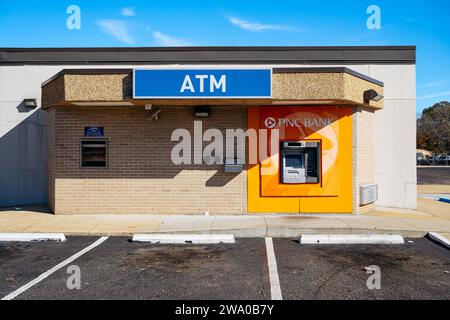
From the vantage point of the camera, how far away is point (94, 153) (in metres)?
9.59

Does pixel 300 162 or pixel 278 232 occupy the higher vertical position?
pixel 300 162

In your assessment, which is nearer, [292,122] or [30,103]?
[292,122]

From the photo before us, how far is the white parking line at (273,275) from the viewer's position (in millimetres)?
4469

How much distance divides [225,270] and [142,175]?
4.81 meters

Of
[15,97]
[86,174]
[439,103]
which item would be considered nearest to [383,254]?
[86,174]

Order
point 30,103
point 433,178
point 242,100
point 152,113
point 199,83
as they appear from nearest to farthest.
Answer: point 199,83, point 242,100, point 152,113, point 30,103, point 433,178

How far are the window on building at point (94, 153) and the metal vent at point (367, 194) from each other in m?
6.87

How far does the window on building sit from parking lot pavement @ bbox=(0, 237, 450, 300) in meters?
2.82

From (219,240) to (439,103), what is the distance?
3075 inches

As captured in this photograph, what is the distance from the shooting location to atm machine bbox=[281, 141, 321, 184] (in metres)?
9.44

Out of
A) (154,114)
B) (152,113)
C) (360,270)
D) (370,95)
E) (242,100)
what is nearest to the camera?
(360,270)

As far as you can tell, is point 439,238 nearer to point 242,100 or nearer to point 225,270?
point 225,270

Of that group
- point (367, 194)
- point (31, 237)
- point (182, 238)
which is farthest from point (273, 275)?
point (367, 194)

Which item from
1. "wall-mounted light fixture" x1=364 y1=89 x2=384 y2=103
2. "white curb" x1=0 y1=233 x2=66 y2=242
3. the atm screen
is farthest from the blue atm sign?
"white curb" x1=0 y1=233 x2=66 y2=242
